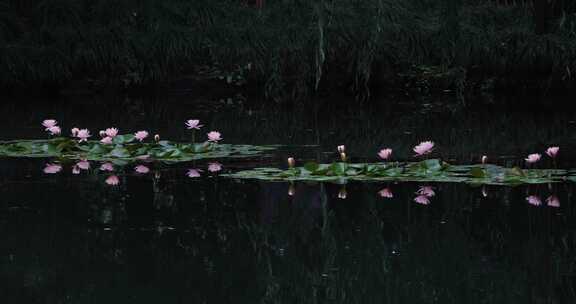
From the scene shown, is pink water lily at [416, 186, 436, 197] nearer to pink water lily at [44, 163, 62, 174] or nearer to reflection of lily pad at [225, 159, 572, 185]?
reflection of lily pad at [225, 159, 572, 185]

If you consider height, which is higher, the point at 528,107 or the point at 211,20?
the point at 211,20

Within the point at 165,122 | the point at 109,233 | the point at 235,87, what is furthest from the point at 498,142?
the point at 235,87

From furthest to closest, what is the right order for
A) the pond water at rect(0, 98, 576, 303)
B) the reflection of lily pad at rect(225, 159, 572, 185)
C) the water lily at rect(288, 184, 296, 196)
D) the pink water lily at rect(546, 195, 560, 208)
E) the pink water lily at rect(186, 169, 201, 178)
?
1. the pink water lily at rect(186, 169, 201, 178)
2. the reflection of lily pad at rect(225, 159, 572, 185)
3. the water lily at rect(288, 184, 296, 196)
4. the pink water lily at rect(546, 195, 560, 208)
5. the pond water at rect(0, 98, 576, 303)

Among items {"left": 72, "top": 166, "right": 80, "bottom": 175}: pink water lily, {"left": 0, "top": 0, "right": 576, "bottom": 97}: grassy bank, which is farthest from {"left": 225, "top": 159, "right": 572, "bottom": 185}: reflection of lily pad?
{"left": 0, "top": 0, "right": 576, "bottom": 97}: grassy bank

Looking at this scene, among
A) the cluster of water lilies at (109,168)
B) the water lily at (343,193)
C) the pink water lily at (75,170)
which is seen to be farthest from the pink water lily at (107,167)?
the water lily at (343,193)

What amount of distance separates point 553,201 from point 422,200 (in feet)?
2.10

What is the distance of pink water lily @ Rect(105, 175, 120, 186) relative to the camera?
20.4 feet

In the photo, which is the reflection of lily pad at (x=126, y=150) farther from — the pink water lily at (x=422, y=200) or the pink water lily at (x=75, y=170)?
the pink water lily at (x=422, y=200)

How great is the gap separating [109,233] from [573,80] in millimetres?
8888

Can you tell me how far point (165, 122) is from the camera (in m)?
9.90

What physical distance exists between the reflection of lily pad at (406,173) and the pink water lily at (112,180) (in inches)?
25.6

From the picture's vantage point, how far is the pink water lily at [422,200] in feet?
18.0

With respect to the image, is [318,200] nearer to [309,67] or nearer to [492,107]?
[492,107]

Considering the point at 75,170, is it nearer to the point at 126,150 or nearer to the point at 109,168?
the point at 109,168
